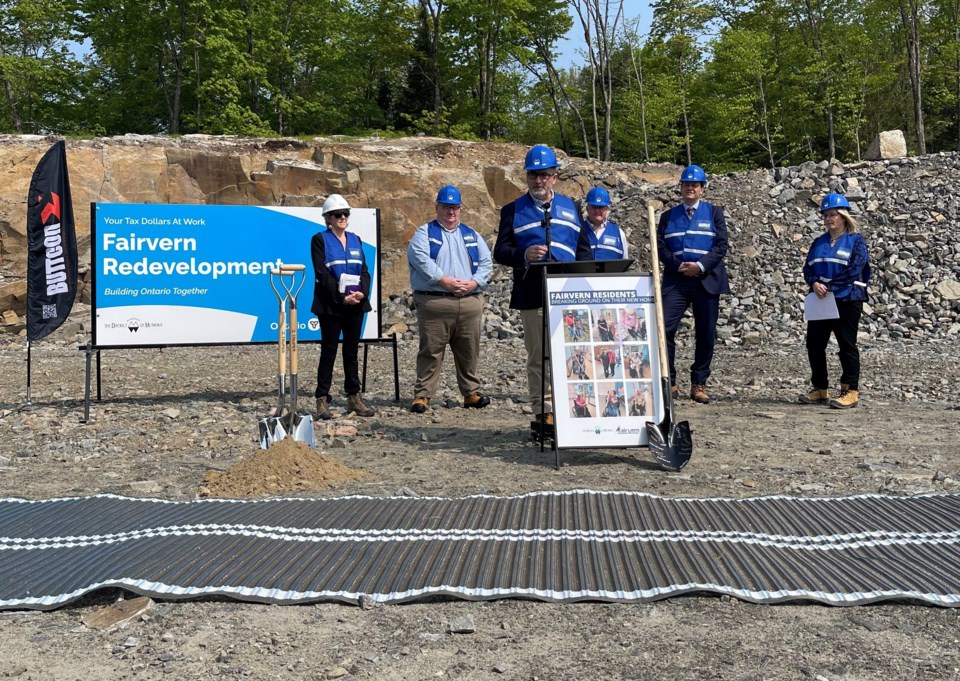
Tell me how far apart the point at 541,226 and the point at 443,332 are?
6.46 feet

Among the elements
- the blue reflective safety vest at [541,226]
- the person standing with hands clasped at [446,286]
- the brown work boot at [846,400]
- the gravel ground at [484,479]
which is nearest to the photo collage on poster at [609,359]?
the gravel ground at [484,479]

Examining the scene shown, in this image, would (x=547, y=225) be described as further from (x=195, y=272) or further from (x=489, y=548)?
(x=195, y=272)

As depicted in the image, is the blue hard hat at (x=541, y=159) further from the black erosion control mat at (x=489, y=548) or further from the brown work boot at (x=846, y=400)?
the brown work boot at (x=846, y=400)

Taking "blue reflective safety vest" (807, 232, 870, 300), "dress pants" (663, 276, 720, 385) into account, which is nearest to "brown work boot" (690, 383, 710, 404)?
"dress pants" (663, 276, 720, 385)

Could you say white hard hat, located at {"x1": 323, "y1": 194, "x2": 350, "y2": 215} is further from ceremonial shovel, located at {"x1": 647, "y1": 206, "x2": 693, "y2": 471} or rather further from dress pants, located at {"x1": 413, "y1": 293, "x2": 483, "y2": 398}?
ceremonial shovel, located at {"x1": 647, "y1": 206, "x2": 693, "y2": 471}

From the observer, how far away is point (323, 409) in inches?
334

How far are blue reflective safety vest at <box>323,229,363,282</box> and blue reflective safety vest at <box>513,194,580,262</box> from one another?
2.06m

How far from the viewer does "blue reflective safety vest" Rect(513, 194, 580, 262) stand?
22.9 ft

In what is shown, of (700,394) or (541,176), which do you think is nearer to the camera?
(541,176)

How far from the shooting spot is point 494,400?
952 cm

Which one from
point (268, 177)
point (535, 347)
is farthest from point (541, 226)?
point (268, 177)

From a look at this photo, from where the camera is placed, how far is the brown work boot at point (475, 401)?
9.00 m

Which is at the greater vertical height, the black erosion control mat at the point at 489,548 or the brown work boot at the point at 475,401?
the brown work boot at the point at 475,401

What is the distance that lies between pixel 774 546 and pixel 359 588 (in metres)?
1.94
